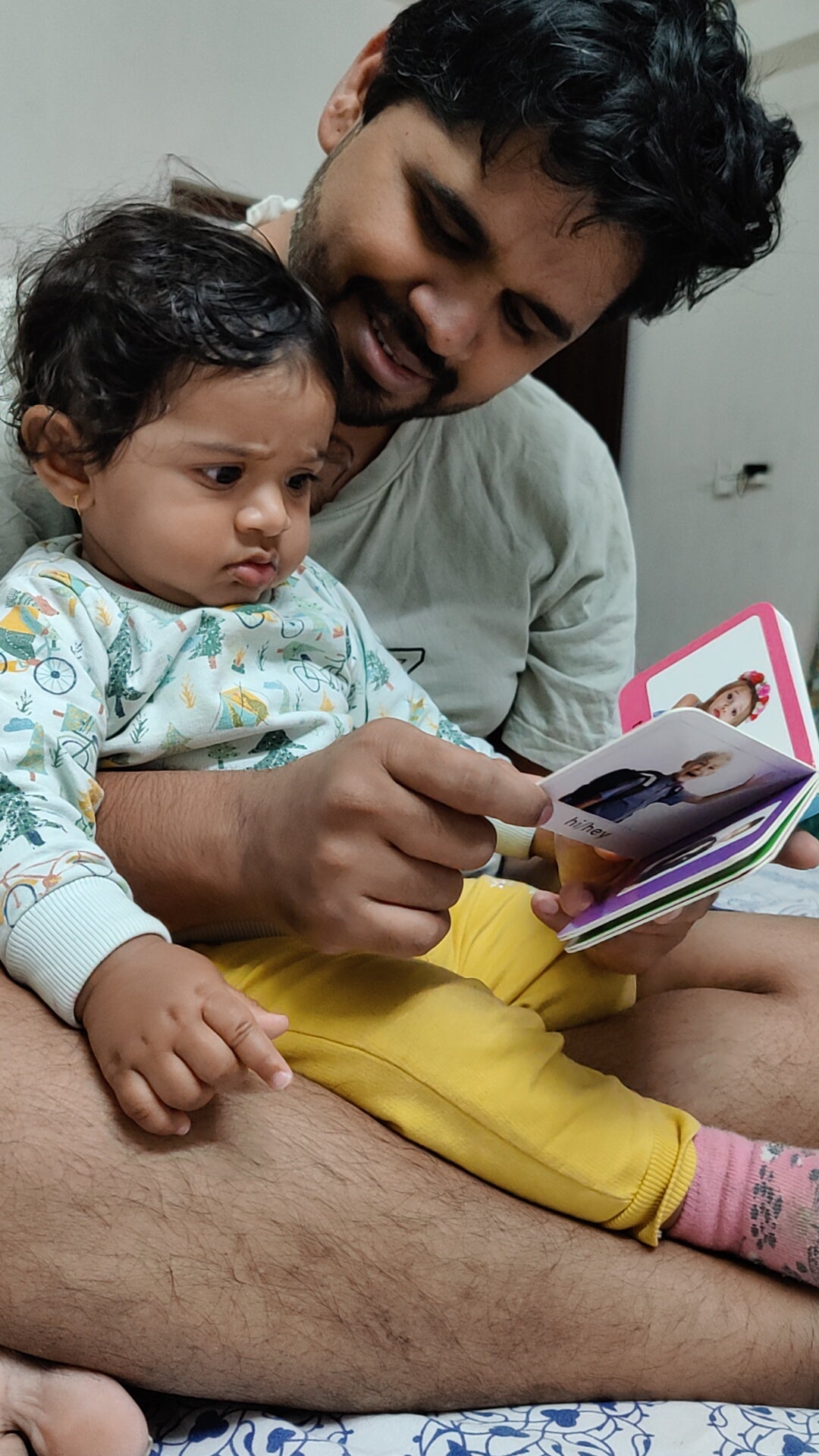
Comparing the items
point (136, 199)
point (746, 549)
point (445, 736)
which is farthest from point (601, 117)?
point (746, 549)

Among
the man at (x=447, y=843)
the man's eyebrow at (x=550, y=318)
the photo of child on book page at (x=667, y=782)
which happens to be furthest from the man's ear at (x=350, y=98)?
the photo of child on book page at (x=667, y=782)

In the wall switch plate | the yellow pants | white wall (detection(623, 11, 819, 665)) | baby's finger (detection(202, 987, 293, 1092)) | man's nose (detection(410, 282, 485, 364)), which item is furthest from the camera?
the wall switch plate

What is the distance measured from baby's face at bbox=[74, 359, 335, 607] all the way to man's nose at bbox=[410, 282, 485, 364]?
22 centimetres

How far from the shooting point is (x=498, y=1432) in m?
0.82

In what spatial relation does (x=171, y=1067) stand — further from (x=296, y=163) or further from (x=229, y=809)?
(x=296, y=163)

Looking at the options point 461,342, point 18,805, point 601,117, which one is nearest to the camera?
point 18,805

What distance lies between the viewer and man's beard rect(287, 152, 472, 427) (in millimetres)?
1233

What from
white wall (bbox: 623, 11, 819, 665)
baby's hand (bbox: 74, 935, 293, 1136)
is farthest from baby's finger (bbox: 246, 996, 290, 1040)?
white wall (bbox: 623, 11, 819, 665)

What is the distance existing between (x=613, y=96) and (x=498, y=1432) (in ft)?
3.98

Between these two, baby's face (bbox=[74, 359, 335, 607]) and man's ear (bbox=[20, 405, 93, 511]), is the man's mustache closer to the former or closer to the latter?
baby's face (bbox=[74, 359, 335, 607])

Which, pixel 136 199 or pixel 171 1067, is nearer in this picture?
pixel 171 1067

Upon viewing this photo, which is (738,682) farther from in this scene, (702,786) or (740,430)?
(740,430)

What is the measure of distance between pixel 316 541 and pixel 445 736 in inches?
13.2

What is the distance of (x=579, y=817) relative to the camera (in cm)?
83
